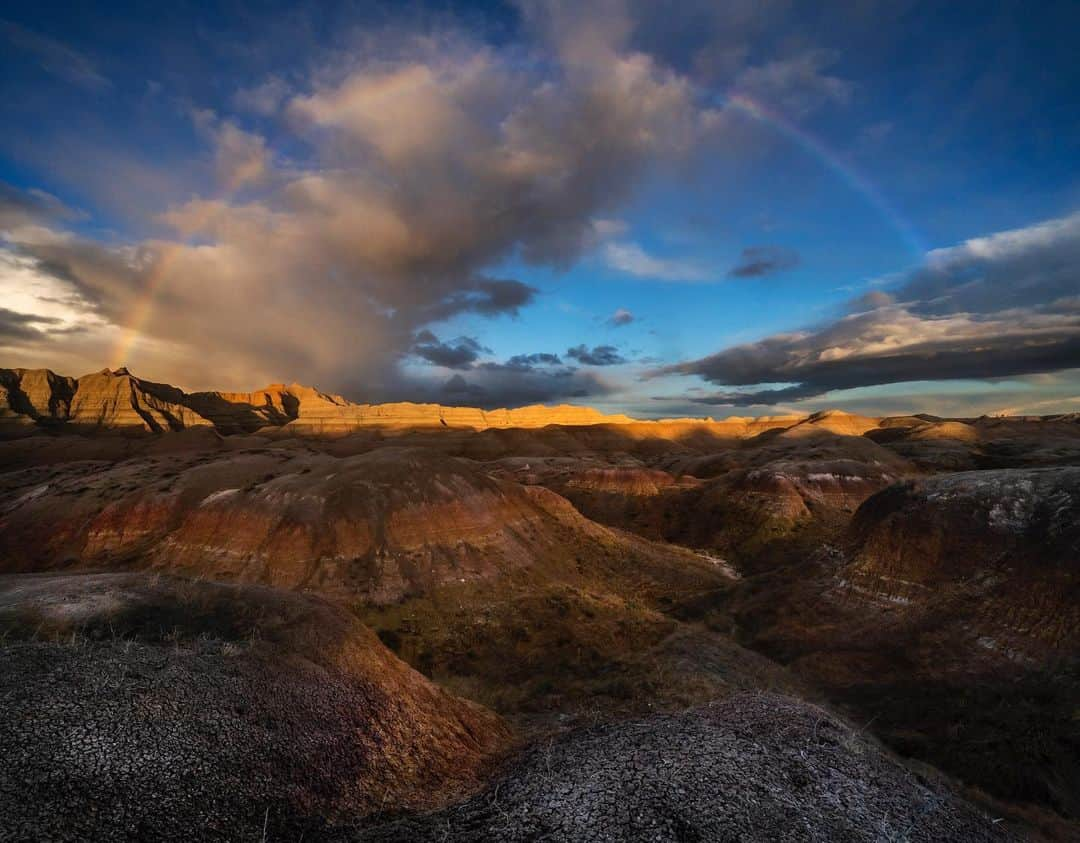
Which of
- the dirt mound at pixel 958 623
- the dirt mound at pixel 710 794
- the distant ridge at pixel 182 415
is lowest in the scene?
the dirt mound at pixel 958 623

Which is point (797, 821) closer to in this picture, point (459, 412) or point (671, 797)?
point (671, 797)

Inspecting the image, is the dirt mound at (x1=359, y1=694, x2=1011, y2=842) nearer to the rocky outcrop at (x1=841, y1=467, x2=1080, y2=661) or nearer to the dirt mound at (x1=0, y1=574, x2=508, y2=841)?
the dirt mound at (x1=0, y1=574, x2=508, y2=841)

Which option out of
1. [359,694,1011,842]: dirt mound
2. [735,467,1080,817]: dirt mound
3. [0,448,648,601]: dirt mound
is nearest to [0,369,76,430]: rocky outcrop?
[0,448,648,601]: dirt mound

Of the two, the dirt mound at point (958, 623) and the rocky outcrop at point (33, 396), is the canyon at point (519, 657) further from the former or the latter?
the rocky outcrop at point (33, 396)

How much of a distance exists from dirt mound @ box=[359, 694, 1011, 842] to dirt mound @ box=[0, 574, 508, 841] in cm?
184

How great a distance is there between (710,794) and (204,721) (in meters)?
8.25

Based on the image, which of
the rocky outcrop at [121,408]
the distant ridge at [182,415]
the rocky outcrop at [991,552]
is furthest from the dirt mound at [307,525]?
the rocky outcrop at [121,408]

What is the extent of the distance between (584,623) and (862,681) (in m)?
12.7

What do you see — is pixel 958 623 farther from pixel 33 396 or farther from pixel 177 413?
pixel 33 396

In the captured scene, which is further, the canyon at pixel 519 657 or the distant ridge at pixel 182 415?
the distant ridge at pixel 182 415

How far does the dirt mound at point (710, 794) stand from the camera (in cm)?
652

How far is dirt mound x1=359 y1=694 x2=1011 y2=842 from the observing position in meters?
6.52

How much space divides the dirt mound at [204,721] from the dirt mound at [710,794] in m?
1.84

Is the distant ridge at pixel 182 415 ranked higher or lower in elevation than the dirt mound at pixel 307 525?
higher
